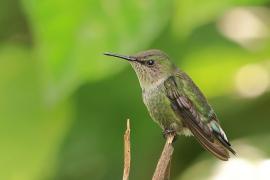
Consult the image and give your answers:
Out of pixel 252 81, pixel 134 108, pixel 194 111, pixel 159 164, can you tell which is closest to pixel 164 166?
pixel 159 164

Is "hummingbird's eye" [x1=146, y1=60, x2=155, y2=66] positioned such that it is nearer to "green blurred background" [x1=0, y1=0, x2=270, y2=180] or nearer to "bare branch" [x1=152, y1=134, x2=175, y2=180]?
"green blurred background" [x1=0, y1=0, x2=270, y2=180]

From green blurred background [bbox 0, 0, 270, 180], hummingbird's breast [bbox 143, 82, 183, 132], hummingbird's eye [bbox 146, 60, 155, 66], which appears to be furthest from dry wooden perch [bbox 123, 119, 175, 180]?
green blurred background [bbox 0, 0, 270, 180]

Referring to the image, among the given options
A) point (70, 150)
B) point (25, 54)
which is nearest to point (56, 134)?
point (70, 150)

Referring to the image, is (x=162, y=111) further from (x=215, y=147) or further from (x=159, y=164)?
(x=159, y=164)

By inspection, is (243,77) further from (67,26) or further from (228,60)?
(67,26)

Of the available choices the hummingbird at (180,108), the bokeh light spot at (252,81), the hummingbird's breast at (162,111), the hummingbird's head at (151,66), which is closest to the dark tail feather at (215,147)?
the hummingbird at (180,108)

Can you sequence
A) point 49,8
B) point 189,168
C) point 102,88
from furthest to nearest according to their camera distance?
point 102,88
point 189,168
point 49,8

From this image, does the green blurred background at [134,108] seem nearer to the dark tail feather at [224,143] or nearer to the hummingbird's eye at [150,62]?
the hummingbird's eye at [150,62]
